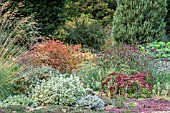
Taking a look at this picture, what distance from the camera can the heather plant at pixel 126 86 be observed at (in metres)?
6.49

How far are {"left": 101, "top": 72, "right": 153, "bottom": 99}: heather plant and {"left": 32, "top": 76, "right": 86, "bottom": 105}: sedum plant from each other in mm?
707

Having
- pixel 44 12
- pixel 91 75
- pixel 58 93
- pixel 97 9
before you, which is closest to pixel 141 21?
pixel 44 12

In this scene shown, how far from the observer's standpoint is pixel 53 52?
8.00 m

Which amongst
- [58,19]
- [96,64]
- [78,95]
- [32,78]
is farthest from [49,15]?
[78,95]

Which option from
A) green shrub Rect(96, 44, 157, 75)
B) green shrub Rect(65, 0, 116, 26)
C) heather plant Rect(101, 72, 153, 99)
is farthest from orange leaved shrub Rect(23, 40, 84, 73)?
green shrub Rect(65, 0, 116, 26)

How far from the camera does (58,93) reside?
19.6 ft

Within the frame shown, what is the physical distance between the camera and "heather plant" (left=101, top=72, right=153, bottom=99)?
21.3ft

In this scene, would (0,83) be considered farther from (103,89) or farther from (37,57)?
(103,89)

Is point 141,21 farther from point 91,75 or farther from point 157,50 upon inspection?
point 91,75

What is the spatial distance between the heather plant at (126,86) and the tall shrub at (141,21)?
467 centimetres

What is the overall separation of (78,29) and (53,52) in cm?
410

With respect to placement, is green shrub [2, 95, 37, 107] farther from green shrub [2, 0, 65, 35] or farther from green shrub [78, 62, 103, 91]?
green shrub [2, 0, 65, 35]

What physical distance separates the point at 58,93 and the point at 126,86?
1374mm

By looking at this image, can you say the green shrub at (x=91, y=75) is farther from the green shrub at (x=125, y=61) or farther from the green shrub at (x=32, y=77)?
the green shrub at (x=32, y=77)
